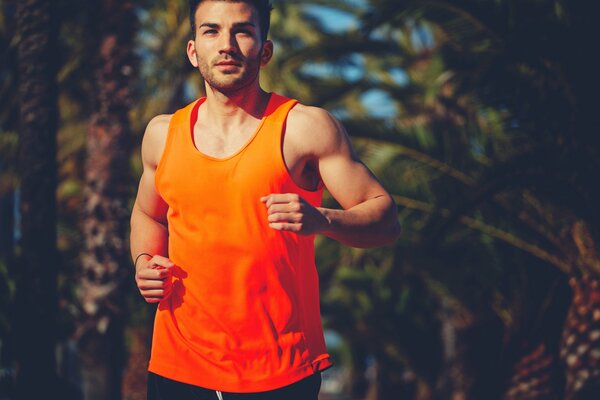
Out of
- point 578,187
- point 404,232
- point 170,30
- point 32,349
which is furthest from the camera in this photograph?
point 170,30

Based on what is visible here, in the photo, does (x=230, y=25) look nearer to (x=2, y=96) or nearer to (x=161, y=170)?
(x=161, y=170)

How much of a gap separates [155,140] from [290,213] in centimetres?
73

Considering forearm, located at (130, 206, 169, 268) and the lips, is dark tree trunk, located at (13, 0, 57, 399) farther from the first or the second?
the lips

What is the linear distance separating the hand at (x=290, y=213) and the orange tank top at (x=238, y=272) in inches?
9.2

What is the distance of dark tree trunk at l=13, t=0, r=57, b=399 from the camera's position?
6863 millimetres

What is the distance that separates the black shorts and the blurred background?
158 inches

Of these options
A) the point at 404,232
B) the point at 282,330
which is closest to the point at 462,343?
the point at 404,232

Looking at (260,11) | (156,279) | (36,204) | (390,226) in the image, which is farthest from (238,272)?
(36,204)

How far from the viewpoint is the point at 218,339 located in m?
2.97

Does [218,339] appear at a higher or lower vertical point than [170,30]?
lower

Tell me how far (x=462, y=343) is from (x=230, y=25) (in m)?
12.5

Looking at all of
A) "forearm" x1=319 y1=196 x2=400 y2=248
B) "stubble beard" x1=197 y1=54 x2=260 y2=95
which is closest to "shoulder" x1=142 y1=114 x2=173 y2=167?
"stubble beard" x1=197 y1=54 x2=260 y2=95

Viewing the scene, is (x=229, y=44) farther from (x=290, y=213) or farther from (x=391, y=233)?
(x=391, y=233)

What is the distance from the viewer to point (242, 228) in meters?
2.91
